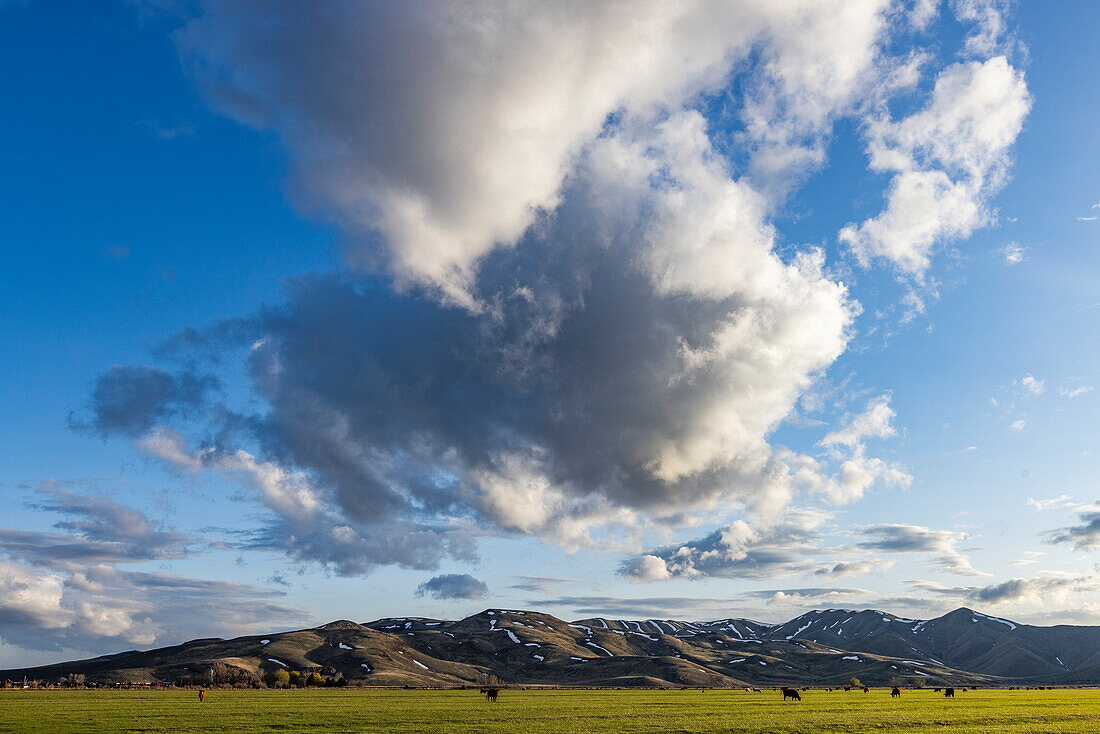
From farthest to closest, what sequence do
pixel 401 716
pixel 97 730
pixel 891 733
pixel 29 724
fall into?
pixel 401 716 < pixel 29 724 < pixel 97 730 < pixel 891 733

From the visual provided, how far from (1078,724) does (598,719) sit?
40.1m

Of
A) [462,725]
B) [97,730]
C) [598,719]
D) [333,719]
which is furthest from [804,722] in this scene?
[97,730]

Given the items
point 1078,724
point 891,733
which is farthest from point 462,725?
point 1078,724

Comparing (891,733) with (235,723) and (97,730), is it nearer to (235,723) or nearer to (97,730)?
(235,723)

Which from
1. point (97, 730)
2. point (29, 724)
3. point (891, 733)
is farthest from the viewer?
point (29, 724)

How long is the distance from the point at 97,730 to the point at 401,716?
2654 centimetres

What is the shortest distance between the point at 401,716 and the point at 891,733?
4545cm

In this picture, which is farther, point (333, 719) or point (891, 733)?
point (333, 719)

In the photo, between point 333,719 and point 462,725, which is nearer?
point 462,725

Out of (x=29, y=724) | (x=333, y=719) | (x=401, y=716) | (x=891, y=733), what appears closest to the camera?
(x=891, y=733)

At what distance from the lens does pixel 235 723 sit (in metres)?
58.2

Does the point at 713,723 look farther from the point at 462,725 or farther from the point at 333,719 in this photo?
the point at 333,719

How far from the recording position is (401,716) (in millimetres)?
67625

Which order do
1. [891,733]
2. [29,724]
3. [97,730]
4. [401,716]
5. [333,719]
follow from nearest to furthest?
[891,733] < [97,730] < [29,724] < [333,719] < [401,716]
